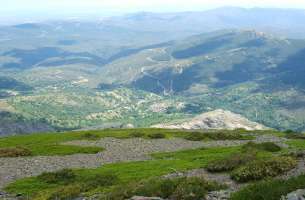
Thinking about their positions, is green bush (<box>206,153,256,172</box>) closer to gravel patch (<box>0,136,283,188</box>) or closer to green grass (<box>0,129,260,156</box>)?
gravel patch (<box>0,136,283,188</box>)

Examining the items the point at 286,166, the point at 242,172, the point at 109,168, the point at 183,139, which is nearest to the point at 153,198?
the point at 242,172

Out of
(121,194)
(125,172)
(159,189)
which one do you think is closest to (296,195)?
(159,189)

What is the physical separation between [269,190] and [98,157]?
1787 inches

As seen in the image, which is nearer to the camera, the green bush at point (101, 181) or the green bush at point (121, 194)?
the green bush at point (121, 194)

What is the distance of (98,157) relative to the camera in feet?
244

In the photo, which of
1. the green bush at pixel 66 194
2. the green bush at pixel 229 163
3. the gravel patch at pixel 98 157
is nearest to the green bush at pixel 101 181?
the green bush at pixel 66 194

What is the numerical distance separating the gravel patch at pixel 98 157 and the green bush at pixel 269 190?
31252 millimetres

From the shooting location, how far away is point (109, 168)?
196 feet

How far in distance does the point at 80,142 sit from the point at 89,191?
52801 mm

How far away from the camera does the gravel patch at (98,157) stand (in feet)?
209

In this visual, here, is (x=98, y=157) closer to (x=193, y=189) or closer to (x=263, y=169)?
(x=263, y=169)

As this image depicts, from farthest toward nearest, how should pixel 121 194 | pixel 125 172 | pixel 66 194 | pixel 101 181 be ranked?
pixel 125 172 < pixel 101 181 < pixel 66 194 < pixel 121 194

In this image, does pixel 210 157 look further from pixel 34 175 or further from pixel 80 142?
pixel 80 142

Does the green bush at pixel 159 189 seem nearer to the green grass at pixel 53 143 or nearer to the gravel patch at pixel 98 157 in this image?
the gravel patch at pixel 98 157
